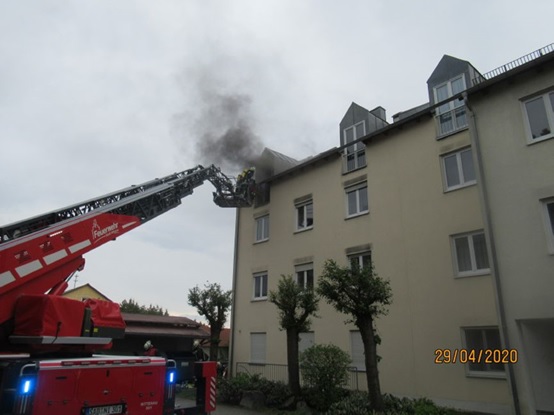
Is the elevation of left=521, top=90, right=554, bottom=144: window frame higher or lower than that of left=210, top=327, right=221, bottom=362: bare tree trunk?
higher

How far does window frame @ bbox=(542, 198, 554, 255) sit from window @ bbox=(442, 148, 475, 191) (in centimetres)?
271

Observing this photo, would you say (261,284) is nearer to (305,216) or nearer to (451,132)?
(305,216)

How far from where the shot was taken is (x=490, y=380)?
1129 centimetres

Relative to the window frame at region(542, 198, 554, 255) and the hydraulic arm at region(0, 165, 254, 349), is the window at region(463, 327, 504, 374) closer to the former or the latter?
the window frame at region(542, 198, 554, 255)

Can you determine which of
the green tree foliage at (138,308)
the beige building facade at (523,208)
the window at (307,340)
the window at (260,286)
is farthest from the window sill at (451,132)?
the green tree foliage at (138,308)

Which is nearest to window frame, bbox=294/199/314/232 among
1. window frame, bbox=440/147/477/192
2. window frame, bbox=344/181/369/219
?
window frame, bbox=344/181/369/219

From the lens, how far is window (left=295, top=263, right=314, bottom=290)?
703 inches

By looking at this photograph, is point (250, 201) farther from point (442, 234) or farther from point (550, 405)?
point (550, 405)

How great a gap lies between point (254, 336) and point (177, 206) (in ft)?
28.9

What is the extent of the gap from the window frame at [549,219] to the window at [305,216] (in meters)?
9.66

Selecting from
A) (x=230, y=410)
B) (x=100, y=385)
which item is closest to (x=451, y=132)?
(x=230, y=410)

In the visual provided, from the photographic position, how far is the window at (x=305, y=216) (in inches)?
744
